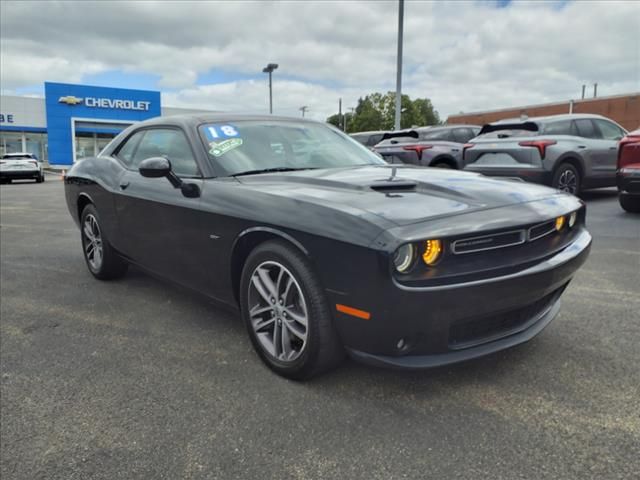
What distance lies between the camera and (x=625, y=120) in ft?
124

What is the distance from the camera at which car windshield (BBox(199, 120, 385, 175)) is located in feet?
10.5

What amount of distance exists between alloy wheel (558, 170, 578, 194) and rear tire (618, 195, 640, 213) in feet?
2.71

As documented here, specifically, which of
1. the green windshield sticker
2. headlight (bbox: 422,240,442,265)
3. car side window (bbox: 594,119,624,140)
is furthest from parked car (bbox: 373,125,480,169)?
headlight (bbox: 422,240,442,265)

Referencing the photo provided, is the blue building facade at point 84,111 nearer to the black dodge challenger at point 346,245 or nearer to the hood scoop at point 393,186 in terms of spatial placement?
the black dodge challenger at point 346,245

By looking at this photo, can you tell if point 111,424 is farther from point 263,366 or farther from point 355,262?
Answer: point 355,262

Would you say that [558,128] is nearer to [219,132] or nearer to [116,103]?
[219,132]

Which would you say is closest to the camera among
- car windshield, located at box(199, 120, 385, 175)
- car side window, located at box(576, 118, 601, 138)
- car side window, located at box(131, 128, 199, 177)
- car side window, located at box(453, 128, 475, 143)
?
car windshield, located at box(199, 120, 385, 175)

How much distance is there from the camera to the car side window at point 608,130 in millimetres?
9008

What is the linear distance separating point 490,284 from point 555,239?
690 millimetres

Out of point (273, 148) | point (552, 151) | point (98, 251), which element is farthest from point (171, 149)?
point (552, 151)

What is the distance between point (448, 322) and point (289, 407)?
2.66ft

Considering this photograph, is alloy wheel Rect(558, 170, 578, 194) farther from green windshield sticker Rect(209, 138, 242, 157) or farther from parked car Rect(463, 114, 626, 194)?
green windshield sticker Rect(209, 138, 242, 157)

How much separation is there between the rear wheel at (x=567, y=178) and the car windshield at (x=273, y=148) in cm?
515

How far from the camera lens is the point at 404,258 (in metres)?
2.08
